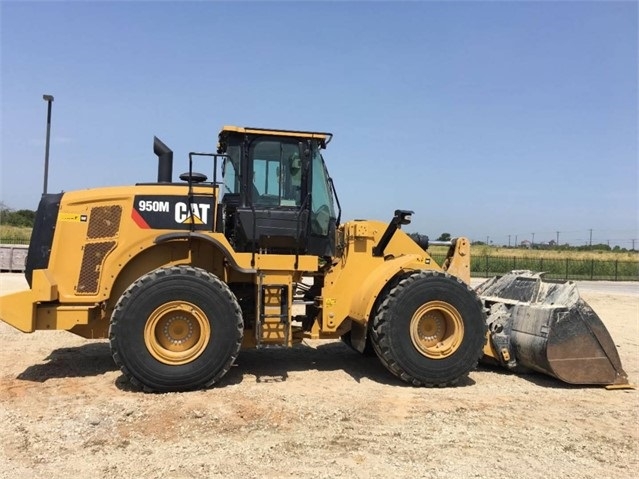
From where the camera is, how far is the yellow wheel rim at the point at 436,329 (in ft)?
21.2

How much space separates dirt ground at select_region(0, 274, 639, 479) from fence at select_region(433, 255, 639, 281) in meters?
30.9

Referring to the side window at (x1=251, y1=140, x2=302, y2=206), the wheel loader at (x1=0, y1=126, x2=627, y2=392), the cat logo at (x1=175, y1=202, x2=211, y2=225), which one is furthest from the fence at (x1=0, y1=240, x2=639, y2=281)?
the cat logo at (x1=175, y1=202, x2=211, y2=225)

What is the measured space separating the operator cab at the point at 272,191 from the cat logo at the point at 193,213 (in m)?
0.24

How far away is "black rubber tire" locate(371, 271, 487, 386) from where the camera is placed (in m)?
6.35

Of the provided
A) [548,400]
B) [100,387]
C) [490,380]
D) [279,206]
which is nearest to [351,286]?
[279,206]

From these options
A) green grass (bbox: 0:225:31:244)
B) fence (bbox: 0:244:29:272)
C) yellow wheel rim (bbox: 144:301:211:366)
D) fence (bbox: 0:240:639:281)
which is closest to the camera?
yellow wheel rim (bbox: 144:301:211:366)

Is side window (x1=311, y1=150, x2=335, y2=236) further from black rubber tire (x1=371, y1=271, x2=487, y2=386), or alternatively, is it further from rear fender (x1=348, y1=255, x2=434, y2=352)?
black rubber tire (x1=371, y1=271, x2=487, y2=386)

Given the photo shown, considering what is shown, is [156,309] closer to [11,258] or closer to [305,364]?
[305,364]

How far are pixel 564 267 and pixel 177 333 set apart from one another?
37.2 m

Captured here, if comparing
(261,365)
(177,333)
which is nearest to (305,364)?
(261,365)

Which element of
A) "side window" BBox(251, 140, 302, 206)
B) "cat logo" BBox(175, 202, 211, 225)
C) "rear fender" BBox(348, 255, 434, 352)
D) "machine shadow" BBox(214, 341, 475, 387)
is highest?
"side window" BBox(251, 140, 302, 206)

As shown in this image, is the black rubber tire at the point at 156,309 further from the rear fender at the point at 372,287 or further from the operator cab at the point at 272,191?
the rear fender at the point at 372,287

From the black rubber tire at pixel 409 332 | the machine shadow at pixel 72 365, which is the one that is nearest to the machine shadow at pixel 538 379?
the black rubber tire at pixel 409 332

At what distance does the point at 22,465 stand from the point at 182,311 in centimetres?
227
